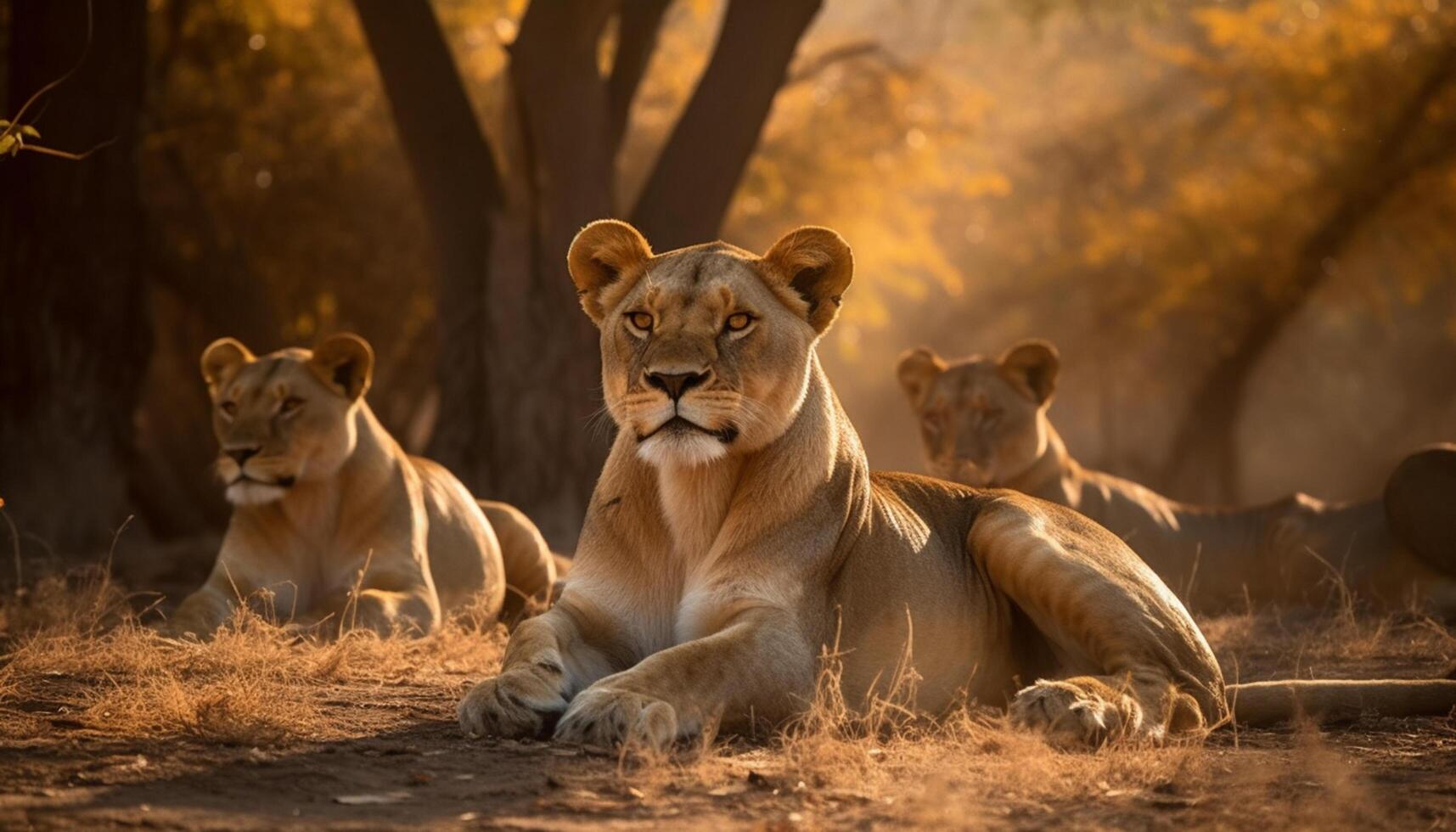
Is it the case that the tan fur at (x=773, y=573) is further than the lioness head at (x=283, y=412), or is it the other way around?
the lioness head at (x=283, y=412)

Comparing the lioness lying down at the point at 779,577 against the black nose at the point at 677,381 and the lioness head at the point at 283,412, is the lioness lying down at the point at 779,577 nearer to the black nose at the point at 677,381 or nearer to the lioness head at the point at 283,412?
the black nose at the point at 677,381

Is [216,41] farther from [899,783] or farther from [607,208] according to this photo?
[899,783]

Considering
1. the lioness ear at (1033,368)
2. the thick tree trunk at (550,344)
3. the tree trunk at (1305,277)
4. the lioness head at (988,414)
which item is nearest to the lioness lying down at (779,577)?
the lioness head at (988,414)

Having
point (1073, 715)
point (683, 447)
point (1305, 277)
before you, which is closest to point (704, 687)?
point (683, 447)

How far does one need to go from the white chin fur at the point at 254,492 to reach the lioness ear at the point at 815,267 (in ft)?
8.84

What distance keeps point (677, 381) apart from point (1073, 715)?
4.24ft

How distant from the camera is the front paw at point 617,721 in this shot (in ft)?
13.4

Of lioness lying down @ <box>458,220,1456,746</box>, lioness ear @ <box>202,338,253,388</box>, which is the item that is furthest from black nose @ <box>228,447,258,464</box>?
lioness lying down @ <box>458,220,1456,746</box>

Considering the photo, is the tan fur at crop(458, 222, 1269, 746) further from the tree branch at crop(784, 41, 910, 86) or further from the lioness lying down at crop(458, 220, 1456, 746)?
the tree branch at crop(784, 41, 910, 86)

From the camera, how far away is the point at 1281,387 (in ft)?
122

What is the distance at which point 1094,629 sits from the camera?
4910mm

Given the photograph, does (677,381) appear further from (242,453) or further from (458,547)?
(458,547)

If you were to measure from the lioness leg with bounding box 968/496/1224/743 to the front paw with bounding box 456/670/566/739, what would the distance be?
1.18 m

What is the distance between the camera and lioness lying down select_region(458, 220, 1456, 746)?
176 inches
